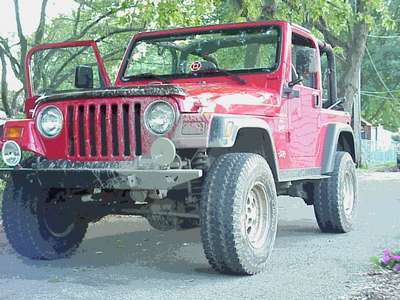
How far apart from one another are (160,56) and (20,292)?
3.55 meters

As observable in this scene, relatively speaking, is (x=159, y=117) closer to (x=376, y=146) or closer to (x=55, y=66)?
(x=55, y=66)

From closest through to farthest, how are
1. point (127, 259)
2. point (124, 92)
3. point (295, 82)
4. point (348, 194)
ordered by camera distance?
1. point (124, 92)
2. point (127, 259)
3. point (295, 82)
4. point (348, 194)

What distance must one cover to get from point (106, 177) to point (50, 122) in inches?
31.4

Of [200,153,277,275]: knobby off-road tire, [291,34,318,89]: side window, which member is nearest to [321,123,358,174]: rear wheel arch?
[291,34,318,89]: side window

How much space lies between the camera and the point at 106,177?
5.01m

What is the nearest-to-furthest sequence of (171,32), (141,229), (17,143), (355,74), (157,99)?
(157,99), (17,143), (171,32), (141,229), (355,74)

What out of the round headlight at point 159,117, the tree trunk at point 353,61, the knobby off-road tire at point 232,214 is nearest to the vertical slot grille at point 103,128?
the round headlight at point 159,117

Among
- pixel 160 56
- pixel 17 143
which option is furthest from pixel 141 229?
pixel 17 143

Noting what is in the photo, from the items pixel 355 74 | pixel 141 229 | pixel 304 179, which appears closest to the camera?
pixel 304 179

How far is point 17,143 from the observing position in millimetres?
5383

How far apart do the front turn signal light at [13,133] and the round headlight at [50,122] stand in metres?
0.16

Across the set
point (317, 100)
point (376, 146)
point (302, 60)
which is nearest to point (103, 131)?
point (302, 60)

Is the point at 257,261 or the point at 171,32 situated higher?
the point at 171,32

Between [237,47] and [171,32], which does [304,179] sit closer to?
[237,47]
